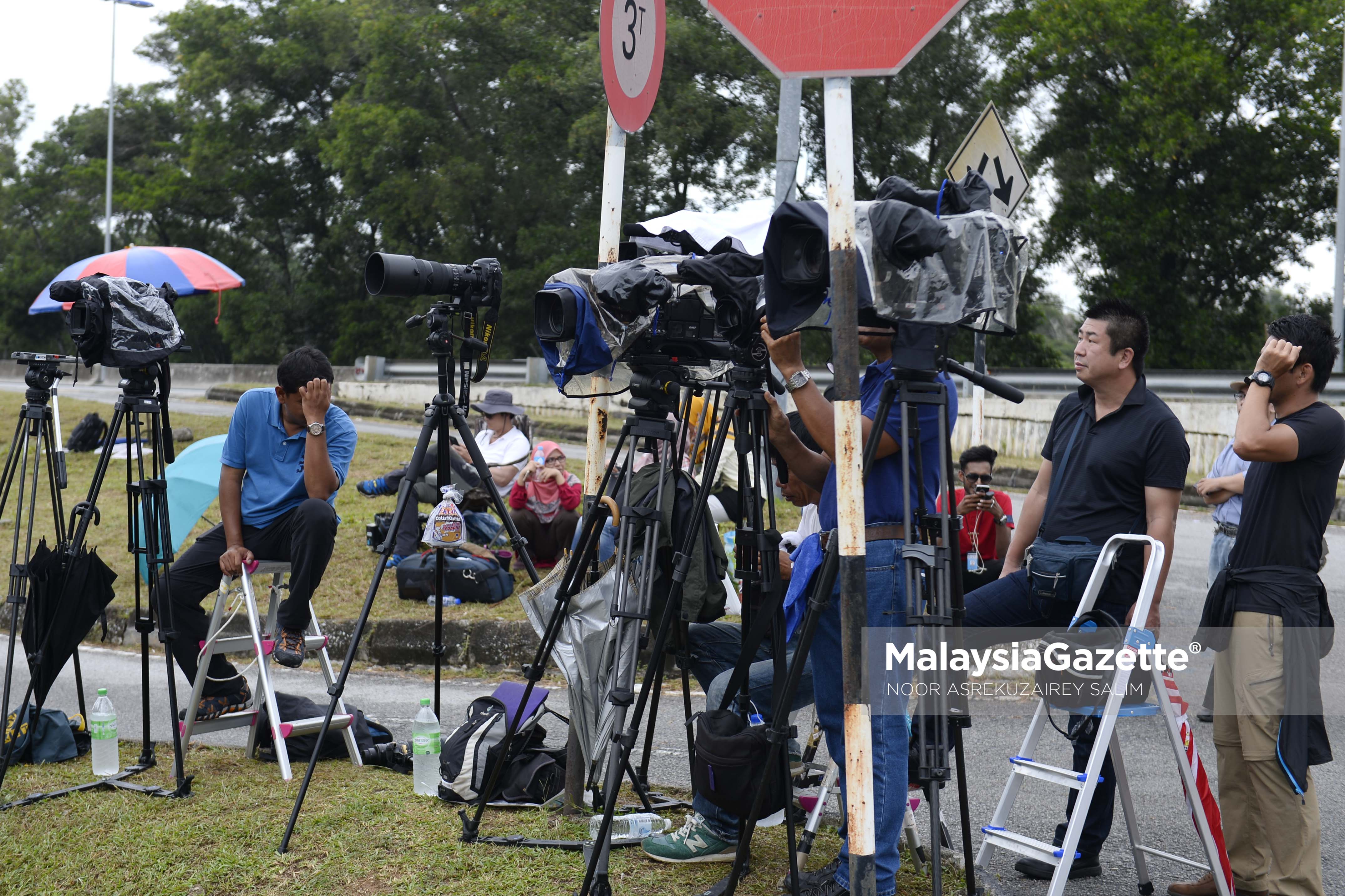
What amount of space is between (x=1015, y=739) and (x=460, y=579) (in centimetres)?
367

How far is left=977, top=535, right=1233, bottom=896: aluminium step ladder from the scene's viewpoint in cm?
335

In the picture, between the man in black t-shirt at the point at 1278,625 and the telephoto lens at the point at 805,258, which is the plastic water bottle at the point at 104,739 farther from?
the man in black t-shirt at the point at 1278,625

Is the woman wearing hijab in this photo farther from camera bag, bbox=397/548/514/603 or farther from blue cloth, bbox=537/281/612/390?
blue cloth, bbox=537/281/612/390

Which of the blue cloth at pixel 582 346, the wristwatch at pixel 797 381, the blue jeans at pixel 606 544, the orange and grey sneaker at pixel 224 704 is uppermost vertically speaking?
the blue cloth at pixel 582 346

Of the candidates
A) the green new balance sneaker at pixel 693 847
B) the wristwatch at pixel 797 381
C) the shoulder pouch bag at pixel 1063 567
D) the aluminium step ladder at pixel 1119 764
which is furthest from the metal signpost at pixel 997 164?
the wristwatch at pixel 797 381

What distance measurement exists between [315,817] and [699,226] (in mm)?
2913

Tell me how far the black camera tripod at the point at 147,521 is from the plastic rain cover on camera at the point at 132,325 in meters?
0.09

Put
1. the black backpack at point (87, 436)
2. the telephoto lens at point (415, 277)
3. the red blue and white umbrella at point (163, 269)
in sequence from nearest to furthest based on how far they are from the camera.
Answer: the telephoto lens at point (415, 277)
the red blue and white umbrella at point (163, 269)
the black backpack at point (87, 436)

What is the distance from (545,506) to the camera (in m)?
8.14

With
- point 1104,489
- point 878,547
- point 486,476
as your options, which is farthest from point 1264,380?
point 486,476

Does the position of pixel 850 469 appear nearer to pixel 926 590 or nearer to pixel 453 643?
pixel 926 590

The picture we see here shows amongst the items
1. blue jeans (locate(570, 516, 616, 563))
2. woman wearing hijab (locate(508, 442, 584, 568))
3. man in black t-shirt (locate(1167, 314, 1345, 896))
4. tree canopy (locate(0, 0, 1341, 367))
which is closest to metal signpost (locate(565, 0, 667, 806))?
blue jeans (locate(570, 516, 616, 563))

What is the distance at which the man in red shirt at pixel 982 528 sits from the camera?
19.9 ft

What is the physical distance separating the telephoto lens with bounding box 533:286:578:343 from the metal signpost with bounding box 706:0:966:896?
1.16 metres
